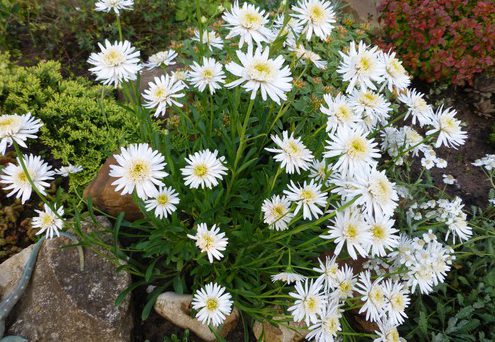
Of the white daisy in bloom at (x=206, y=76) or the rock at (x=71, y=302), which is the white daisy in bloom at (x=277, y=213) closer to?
the white daisy in bloom at (x=206, y=76)

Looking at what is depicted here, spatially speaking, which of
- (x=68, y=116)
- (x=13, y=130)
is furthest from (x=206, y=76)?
(x=68, y=116)

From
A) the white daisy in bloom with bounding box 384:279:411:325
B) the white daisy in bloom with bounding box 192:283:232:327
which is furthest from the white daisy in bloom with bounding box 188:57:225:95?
the white daisy in bloom with bounding box 384:279:411:325

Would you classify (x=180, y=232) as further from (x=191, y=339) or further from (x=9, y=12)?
(x=9, y=12)

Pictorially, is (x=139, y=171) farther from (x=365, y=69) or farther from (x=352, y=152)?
(x=365, y=69)

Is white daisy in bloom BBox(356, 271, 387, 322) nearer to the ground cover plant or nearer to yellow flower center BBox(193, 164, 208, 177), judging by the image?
the ground cover plant

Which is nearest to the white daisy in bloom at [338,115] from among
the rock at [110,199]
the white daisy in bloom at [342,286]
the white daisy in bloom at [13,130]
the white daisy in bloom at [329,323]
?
the white daisy in bloom at [342,286]
